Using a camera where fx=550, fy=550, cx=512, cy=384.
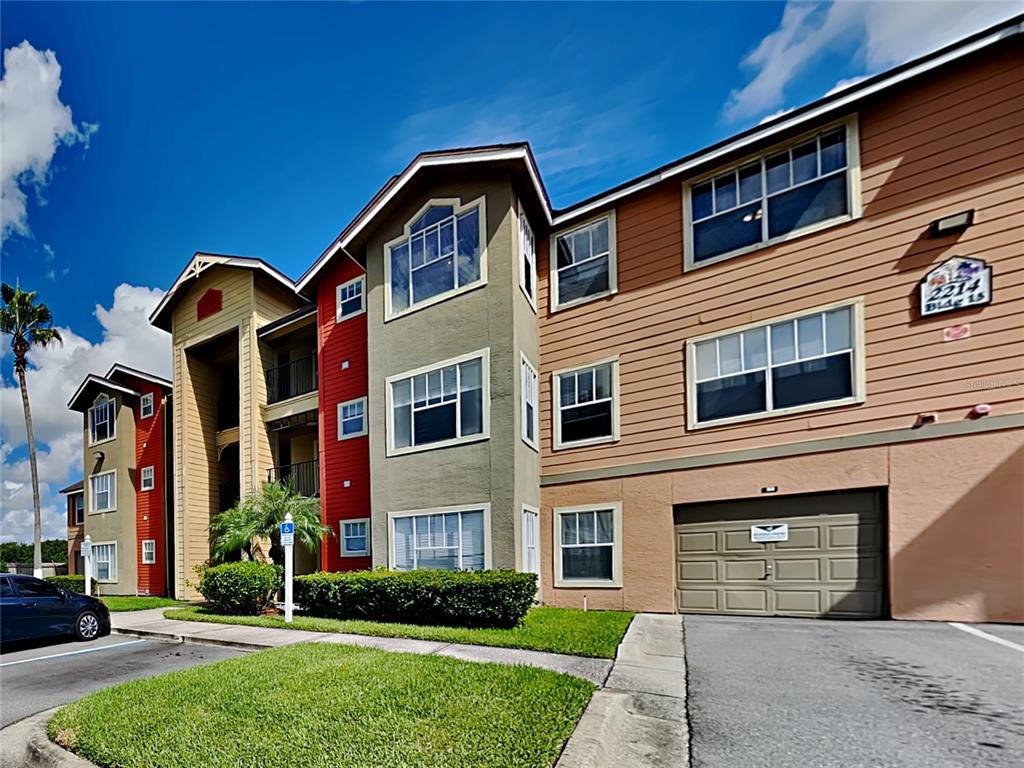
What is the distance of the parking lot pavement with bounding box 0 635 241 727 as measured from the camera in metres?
6.81

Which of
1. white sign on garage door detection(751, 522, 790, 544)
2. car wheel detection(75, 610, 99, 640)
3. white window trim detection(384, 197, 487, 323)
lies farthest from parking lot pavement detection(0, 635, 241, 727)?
white sign on garage door detection(751, 522, 790, 544)

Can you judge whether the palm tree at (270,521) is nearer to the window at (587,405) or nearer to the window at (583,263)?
the window at (587,405)

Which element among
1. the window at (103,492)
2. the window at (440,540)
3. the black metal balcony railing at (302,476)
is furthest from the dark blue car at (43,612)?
the window at (103,492)

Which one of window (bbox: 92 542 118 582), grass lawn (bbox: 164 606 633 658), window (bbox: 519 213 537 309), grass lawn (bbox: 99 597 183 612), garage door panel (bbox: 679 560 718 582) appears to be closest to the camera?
grass lawn (bbox: 164 606 633 658)

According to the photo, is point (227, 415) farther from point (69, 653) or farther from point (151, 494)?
point (69, 653)

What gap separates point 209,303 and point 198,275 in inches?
43.0

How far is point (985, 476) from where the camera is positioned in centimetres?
871

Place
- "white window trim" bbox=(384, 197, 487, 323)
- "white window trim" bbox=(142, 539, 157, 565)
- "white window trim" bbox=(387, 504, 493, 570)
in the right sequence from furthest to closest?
"white window trim" bbox=(142, 539, 157, 565)
"white window trim" bbox=(384, 197, 487, 323)
"white window trim" bbox=(387, 504, 493, 570)

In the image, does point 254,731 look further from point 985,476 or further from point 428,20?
point 428,20

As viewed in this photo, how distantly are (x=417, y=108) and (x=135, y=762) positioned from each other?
1262 cm

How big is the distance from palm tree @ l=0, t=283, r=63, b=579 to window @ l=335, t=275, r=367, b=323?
19.8 meters

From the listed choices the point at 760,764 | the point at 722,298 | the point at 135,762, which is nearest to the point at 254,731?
the point at 135,762

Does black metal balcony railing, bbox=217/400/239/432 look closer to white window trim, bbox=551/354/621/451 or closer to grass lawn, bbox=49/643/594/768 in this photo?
white window trim, bbox=551/354/621/451

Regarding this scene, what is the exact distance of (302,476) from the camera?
18125 mm
